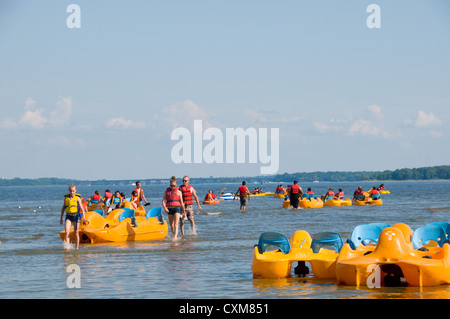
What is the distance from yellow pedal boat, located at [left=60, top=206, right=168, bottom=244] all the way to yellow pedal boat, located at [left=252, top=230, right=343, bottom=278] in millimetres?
6440

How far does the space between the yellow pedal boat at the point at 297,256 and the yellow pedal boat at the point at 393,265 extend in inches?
25.4

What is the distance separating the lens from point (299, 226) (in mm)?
23797

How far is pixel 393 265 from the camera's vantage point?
10.5 meters

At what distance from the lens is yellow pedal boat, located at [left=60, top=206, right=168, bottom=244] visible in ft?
57.6

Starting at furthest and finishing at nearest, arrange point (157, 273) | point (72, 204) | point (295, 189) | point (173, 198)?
1. point (295, 189)
2. point (173, 198)
3. point (72, 204)
4. point (157, 273)

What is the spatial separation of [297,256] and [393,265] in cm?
169

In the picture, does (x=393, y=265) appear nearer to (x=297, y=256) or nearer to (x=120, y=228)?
(x=297, y=256)

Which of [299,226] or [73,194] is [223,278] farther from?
[299,226]

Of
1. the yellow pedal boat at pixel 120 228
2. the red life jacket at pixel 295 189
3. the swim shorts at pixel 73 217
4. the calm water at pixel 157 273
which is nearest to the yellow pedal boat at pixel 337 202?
the red life jacket at pixel 295 189

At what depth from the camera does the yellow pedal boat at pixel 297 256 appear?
449 inches

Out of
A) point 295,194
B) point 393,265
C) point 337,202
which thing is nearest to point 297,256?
point 393,265
